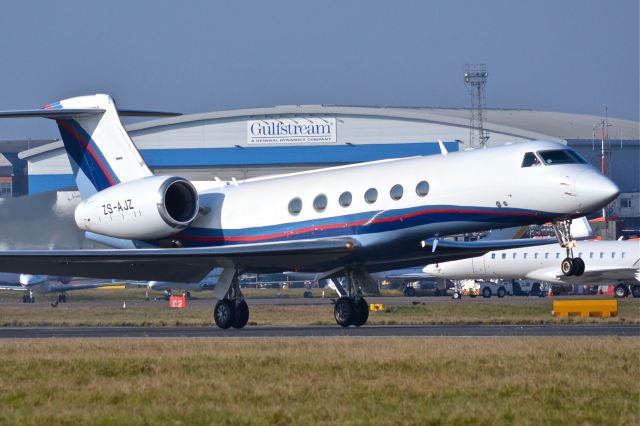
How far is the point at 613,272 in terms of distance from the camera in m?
56.9

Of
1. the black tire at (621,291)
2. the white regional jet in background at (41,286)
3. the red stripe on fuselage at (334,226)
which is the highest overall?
the red stripe on fuselage at (334,226)

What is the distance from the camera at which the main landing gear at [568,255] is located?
2291 centimetres

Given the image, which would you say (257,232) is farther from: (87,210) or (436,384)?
(436,384)

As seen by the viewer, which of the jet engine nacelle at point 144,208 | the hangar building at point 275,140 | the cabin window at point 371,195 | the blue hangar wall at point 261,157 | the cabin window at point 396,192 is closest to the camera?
the cabin window at point 396,192

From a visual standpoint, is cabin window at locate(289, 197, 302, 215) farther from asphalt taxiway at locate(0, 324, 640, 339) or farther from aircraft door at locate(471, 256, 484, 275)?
aircraft door at locate(471, 256, 484, 275)

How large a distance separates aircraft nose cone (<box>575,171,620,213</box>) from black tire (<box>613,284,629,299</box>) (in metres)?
36.1

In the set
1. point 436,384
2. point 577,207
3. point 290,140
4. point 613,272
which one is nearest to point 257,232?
point 577,207

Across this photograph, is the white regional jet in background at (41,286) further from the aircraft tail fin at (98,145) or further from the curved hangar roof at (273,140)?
the aircraft tail fin at (98,145)

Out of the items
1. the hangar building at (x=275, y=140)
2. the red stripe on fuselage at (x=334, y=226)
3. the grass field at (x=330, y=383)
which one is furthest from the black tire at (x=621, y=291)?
the grass field at (x=330, y=383)

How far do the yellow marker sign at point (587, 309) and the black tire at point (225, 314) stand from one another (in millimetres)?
12270

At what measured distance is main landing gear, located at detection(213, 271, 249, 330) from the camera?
1080 inches

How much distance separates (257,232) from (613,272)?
33.4 meters

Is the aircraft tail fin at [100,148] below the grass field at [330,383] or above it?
above

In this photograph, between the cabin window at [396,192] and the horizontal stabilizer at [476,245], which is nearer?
the cabin window at [396,192]
